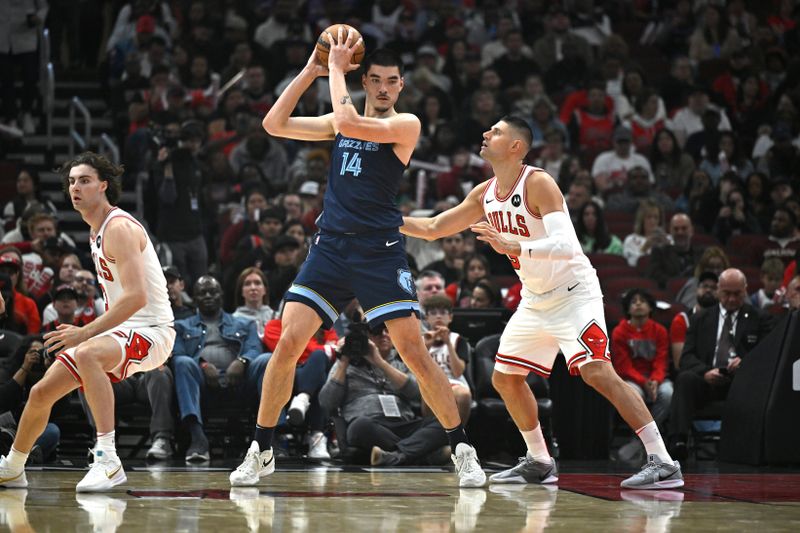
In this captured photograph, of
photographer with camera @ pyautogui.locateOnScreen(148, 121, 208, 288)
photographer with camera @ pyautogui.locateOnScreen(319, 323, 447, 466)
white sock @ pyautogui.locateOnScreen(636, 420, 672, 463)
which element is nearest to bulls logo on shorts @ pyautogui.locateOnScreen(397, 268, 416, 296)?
white sock @ pyautogui.locateOnScreen(636, 420, 672, 463)

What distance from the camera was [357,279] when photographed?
20.8 ft

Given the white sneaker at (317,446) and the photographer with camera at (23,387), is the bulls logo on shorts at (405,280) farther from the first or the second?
the photographer with camera at (23,387)

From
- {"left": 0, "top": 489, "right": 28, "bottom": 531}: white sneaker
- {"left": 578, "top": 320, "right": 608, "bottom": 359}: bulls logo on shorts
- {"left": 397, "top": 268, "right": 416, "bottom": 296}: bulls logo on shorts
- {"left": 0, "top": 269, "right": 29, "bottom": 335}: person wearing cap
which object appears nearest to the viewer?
{"left": 0, "top": 489, "right": 28, "bottom": 531}: white sneaker

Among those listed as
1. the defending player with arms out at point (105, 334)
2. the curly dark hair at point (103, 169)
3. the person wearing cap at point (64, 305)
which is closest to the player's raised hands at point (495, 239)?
the defending player with arms out at point (105, 334)

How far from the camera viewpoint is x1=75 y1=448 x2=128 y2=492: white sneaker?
5930 mm

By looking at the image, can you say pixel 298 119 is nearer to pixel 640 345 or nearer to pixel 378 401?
pixel 378 401

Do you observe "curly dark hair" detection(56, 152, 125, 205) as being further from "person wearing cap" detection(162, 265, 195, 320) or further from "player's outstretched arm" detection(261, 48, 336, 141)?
"person wearing cap" detection(162, 265, 195, 320)

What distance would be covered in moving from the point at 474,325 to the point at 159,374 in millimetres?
2708

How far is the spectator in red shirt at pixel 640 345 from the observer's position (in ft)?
33.0

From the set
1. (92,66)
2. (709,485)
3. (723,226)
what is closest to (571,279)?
(709,485)

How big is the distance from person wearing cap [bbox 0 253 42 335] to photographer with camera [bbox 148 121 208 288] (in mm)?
2237

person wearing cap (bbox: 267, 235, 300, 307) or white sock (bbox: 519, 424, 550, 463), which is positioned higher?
person wearing cap (bbox: 267, 235, 300, 307)

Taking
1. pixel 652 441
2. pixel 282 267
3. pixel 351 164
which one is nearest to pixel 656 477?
pixel 652 441

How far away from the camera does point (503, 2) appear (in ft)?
61.0
